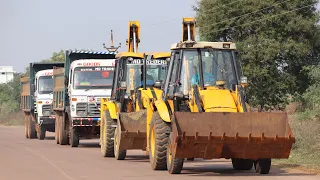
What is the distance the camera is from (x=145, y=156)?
24.2m

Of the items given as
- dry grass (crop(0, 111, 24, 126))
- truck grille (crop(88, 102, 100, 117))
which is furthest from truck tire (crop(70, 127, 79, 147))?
dry grass (crop(0, 111, 24, 126))

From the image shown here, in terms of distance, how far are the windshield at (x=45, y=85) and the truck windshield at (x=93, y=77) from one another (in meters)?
7.84

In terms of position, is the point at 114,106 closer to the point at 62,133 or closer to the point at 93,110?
the point at 93,110

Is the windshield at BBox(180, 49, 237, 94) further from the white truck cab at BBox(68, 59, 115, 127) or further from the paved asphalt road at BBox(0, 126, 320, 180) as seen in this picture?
the white truck cab at BBox(68, 59, 115, 127)

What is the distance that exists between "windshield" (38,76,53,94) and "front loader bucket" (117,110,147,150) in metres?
15.5

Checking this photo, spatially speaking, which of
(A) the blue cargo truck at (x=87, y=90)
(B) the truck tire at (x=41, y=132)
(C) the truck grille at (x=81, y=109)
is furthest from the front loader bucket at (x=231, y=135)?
(B) the truck tire at (x=41, y=132)

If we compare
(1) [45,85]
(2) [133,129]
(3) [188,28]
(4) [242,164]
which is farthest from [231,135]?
(1) [45,85]

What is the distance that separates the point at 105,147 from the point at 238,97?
6.83 m

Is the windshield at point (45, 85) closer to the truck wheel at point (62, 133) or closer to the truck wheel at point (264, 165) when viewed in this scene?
the truck wheel at point (62, 133)

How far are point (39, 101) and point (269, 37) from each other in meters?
13.1

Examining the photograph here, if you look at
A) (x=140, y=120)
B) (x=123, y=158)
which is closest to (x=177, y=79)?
(x=140, y=120)

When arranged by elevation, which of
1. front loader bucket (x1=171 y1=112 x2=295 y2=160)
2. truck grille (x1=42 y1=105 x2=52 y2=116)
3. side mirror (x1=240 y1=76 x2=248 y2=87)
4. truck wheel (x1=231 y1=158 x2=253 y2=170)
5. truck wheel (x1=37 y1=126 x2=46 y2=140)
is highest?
side mirror (x1=240 y1=76 x2=248 y2=87)

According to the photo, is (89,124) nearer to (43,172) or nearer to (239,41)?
(43,172)

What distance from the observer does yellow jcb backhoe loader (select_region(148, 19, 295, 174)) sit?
16266 mm
